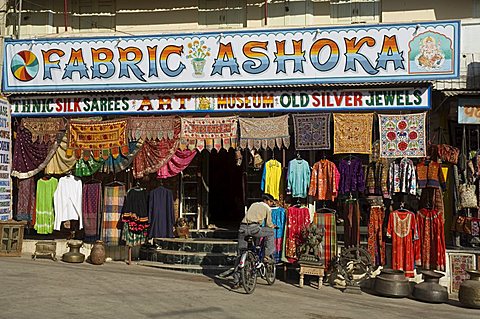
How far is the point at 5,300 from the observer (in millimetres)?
9367

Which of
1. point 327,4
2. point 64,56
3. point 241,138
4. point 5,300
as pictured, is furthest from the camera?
point 327,4

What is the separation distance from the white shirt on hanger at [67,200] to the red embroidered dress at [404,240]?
7251 mm

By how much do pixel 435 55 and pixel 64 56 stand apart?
852cm

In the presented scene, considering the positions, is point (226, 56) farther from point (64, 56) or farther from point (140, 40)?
point (64, 56)

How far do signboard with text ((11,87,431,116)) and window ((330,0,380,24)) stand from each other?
3.08 meters

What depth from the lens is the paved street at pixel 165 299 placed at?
906cm

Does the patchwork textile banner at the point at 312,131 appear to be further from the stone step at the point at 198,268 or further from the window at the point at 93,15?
the window at the point at 93,15

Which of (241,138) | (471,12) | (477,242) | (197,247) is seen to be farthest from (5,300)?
(471,12)

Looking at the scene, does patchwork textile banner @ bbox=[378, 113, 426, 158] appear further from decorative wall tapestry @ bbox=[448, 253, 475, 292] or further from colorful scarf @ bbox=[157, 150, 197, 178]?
→ colorful scarf @ bbox=[157, 150, 197, 178]

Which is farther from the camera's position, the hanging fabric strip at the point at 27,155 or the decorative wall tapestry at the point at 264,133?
the hanging fabric strip at the point at 27,155

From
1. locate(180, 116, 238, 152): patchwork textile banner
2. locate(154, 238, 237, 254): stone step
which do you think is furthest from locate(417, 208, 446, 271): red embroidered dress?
locate(180, 116, 238, 152): patchwork textile banner

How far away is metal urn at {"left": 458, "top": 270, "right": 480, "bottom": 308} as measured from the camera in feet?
34.9

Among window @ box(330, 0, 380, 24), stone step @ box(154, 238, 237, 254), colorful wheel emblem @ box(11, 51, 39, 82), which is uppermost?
window @ box(330, 0, 380, 24)

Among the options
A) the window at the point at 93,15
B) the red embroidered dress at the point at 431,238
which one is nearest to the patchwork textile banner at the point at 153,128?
the window at the point at 93,15
